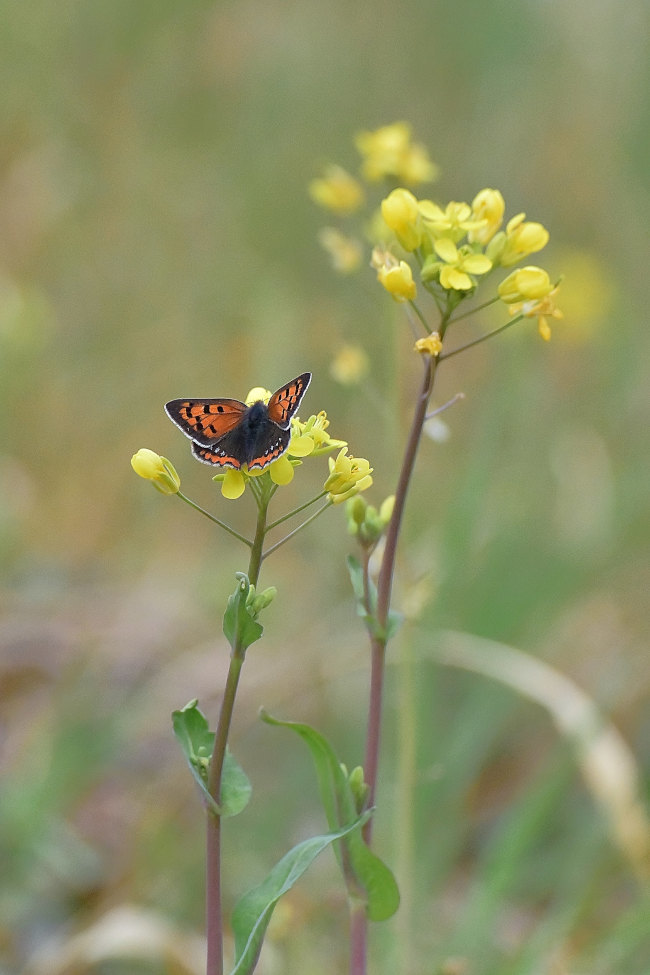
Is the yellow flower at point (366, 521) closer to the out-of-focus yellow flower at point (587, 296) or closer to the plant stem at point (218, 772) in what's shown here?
the plant stem at point (218, 772)

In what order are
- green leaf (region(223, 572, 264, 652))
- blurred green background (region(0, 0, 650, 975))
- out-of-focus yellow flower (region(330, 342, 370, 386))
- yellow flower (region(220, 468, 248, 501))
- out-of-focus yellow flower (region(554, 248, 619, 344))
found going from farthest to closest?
Answer: out-of-focus yellow flower (region(554, 248, 619, 344)) < blurred green background (region(0, 0, 650, 975)) < out-of-focus yellow flower (region(330, 342, 370, 386)) < yellow flower (region(220, 468, 248, 501)) < green leaf (region(223, 572, 264, 652))

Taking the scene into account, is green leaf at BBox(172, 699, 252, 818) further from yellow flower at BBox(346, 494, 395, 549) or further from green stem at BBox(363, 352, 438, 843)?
yellow flower at BBox(346, 494, 395, 549)

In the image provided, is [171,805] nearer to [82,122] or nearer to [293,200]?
[293,200]

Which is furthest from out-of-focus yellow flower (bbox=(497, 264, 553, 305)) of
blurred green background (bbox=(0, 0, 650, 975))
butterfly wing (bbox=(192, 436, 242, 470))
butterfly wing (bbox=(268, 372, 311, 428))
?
blurred green background (bbox=(0, 0, 650, 975))

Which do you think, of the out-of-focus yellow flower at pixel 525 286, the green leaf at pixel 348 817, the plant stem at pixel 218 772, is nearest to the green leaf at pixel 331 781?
the green leaf at pixel 348 817

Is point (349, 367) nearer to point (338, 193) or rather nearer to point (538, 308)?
point (338, 193)

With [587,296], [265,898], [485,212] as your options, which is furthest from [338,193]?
[587,296]

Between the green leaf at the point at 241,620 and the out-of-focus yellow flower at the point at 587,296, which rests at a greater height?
the out-of-focus yellow flower at the point at 587,296

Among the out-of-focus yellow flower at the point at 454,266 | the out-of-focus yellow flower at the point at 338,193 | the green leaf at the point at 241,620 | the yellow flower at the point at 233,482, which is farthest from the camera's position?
the out-of-focus yellow flower at the point at 338,193
